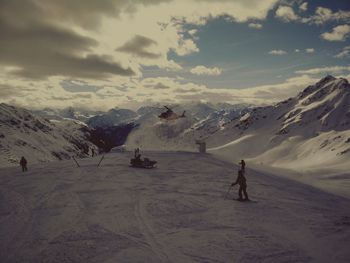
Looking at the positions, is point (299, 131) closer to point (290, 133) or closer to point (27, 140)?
point (290, 133)

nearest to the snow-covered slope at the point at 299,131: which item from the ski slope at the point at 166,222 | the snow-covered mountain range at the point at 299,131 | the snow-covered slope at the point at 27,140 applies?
the snow-covered mountain range at the point at 299,131

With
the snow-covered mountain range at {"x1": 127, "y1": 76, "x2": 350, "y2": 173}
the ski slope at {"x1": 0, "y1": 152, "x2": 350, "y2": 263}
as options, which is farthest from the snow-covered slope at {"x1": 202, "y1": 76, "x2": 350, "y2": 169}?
the ski slope at {"x1": 0, "y1": 152, "x2": 350, "y2": 263}

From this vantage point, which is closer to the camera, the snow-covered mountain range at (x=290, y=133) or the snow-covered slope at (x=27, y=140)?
the snow-covered mountain range at (x=290, y=133)

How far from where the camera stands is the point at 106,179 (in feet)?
93.9

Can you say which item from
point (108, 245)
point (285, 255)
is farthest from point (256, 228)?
point (108, 245)

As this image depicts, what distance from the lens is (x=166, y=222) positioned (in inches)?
625

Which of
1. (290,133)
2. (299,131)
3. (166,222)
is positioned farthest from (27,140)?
(166,222)

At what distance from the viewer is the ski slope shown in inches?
480

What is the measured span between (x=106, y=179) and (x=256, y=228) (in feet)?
53.0

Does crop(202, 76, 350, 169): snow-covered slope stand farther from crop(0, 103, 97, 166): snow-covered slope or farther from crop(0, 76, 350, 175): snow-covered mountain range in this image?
crop(0, 103, 97, 166): snow-covered slope

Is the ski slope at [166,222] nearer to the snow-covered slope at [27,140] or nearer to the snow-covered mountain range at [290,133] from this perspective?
the snow-covered mountain range at [290,133]

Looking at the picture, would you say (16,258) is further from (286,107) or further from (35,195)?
(286,107)

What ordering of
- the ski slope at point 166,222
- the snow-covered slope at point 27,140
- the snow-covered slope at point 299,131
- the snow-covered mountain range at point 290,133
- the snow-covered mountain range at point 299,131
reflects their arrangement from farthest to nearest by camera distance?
the snow-covered slope at point 27,140, the snow-covered mountain range at point 290,133, the snow-covered mountain range at point 299,131, the snow-covered slope at point 299,131, the ski slope at point 166,222

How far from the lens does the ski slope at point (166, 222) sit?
1220 cm
